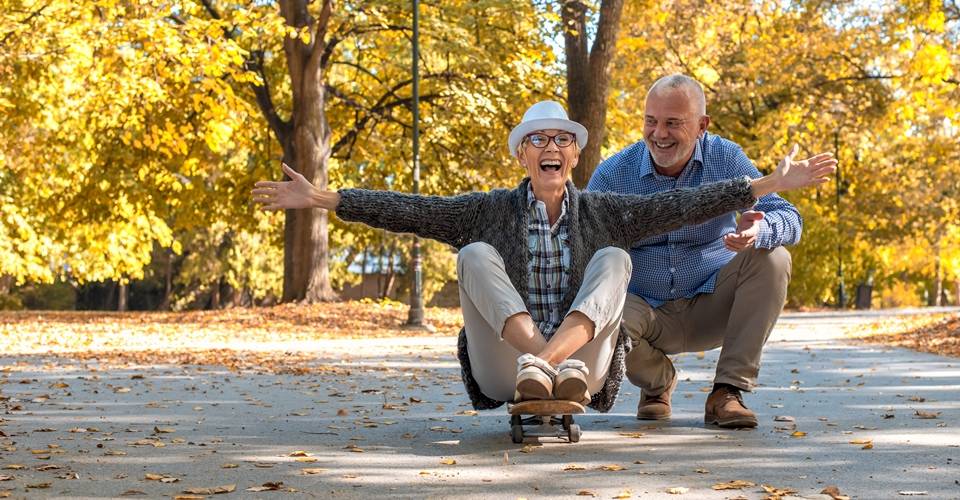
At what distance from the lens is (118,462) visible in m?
5.98

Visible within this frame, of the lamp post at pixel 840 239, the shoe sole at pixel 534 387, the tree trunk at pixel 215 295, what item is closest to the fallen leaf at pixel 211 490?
the shoe sole at pixel 534 387

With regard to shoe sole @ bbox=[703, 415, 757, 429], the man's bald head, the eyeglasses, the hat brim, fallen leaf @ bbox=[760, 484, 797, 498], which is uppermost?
the man's bald head

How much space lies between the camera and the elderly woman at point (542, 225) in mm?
6328

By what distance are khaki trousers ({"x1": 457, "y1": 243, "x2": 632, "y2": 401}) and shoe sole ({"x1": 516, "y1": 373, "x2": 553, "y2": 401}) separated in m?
0.39

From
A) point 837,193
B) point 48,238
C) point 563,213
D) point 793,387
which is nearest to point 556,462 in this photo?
point 563,213

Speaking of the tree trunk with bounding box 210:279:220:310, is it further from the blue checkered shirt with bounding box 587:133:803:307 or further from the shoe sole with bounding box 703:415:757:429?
the shoe sole with bounding box 703:415:757:429

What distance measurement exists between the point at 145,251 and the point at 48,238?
2754mm

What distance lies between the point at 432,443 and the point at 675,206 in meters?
1.62

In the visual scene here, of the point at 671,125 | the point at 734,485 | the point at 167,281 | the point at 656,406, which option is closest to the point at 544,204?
the point at 671,125

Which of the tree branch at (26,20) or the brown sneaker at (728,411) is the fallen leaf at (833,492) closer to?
the brown sneaker at (728,411)

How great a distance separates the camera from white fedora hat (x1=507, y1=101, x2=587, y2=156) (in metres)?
6.46

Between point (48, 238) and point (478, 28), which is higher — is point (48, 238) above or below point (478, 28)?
below

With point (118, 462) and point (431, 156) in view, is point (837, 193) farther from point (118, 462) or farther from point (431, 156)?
point (118, 462)

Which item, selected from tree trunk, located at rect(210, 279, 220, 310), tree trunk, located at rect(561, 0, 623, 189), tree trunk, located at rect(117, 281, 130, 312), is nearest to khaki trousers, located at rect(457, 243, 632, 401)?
tree trunk, located at rect(561, 0, 623, 189)
